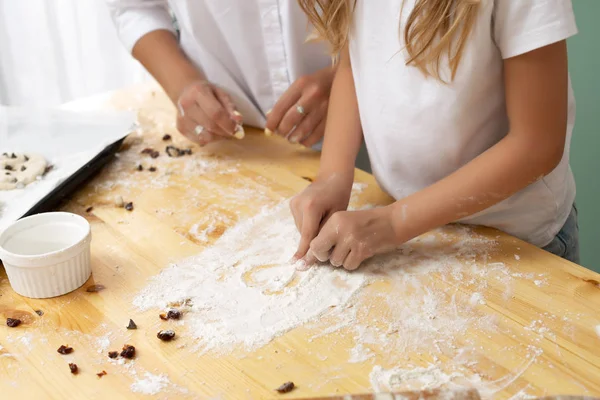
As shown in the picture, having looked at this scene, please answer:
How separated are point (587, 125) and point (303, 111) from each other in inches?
34.4

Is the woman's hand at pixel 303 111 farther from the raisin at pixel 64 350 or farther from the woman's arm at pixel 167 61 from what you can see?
the raisin at pixel 64 350

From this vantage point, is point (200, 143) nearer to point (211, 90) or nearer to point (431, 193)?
point (211, 90)

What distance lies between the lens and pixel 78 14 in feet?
6.26

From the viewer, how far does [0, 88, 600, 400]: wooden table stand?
28.9 inches

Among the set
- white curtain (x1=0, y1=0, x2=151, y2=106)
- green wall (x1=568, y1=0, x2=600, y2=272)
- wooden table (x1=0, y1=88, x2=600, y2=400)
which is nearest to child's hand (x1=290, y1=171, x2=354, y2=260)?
wooden table (x1=0, y1=88, x2=600, y2=400)

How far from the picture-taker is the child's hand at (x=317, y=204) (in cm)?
98

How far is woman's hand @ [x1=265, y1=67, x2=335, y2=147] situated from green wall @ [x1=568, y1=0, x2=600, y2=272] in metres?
0.74

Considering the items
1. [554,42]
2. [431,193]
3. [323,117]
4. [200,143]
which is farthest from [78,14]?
[554,42]

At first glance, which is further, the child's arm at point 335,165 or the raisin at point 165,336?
the child's arm at point 335,165

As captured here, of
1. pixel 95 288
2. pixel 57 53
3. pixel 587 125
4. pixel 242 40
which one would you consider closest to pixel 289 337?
pixel 95 288

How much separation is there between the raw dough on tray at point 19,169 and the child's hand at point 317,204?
1.59ft

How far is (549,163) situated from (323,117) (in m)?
0.50

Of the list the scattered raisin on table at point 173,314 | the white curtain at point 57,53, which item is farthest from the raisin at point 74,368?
the white curtain at point 57,53

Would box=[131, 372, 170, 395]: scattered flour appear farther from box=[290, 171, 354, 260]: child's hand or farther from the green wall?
the green wall
